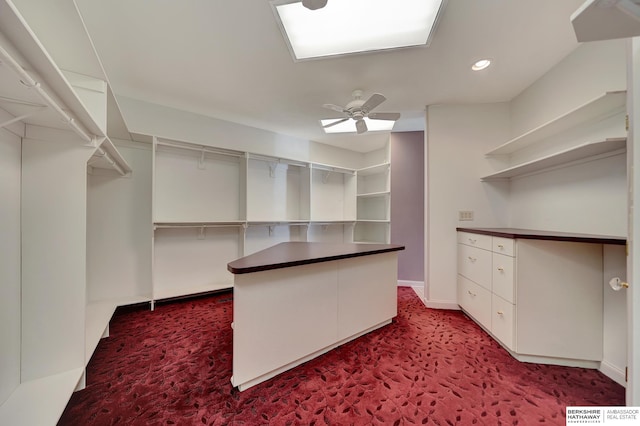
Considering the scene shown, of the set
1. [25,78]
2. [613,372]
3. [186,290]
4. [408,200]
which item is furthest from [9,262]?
[408,200]

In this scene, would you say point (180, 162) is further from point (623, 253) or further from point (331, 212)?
point (623, 253)

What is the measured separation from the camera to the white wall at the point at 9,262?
107cm

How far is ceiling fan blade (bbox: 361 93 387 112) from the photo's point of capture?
6.93 ft

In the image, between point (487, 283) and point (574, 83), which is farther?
point (487, 283)

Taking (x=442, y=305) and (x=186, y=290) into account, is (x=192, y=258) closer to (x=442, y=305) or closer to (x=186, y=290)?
(x=186, y=290)

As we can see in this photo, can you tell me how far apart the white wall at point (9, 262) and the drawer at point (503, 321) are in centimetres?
320

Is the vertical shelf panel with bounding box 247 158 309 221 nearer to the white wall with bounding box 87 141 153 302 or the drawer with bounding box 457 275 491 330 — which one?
the white wall with bounding box 87 141 153 302

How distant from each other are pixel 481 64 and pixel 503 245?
171 cm

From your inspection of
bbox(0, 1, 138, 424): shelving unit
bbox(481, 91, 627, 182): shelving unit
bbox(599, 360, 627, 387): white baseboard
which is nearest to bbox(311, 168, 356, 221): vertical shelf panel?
bbox(481, 91, 627, 182): shelving unit

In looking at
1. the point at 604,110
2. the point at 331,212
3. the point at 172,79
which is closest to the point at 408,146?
the point at 331,212

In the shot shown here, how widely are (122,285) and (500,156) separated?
16.2ft

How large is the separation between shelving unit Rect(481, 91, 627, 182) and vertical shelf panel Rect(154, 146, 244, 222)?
3.47m

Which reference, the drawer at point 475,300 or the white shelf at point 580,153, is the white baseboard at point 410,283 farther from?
the white shelf at point 580,153

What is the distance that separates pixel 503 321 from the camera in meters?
1.93
